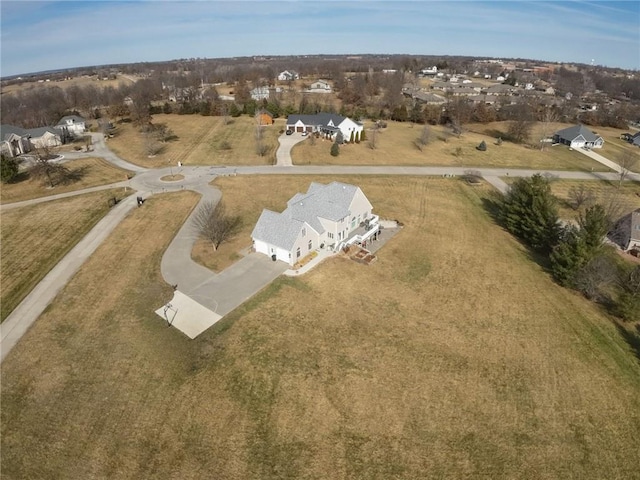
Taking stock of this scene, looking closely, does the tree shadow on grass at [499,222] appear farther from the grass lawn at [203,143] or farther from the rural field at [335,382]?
the grass lawn at [203,143]

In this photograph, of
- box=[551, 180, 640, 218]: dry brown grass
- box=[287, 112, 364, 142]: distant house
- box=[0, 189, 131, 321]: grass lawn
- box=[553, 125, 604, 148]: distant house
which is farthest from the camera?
box=[553, 125, 604, 148]: distant house

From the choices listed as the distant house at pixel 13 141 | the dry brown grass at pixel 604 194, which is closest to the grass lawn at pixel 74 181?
the distant house at pixel 13 141

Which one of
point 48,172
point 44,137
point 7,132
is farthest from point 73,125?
point 48,172

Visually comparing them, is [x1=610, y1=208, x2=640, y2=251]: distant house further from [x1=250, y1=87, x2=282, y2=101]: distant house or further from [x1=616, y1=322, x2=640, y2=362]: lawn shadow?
[x1=250, y1=87, x2=282, y2=101]: distant house

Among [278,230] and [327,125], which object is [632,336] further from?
[327,125]

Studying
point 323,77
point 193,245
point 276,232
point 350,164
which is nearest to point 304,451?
point 276,232

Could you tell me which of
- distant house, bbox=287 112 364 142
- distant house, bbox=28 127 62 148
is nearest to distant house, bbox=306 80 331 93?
distant house, bbox=287 112 364 142

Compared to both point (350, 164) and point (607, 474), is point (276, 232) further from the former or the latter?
point (350, 164)
